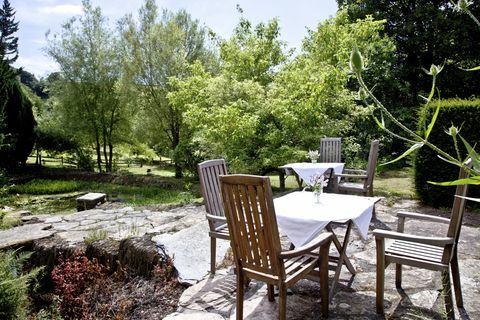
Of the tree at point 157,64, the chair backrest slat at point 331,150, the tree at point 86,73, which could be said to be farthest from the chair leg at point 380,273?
the tree at point 86,73

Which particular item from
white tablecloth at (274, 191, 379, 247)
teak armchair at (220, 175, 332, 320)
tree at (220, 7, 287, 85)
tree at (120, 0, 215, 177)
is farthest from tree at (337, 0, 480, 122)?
teak armchair at (220, 175, 332, 320)

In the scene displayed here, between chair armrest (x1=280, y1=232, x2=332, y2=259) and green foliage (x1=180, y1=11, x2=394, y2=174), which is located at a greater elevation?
green foliage (x1=180, y1=11, x2=394, y2=174)

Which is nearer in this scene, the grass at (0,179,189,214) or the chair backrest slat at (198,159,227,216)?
the chair backrest slat at (198,159,227,216)

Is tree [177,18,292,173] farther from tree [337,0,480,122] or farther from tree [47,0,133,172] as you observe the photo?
tree [47,0,133,172]

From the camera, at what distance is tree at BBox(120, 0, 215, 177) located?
49.8 ft

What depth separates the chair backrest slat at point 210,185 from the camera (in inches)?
141

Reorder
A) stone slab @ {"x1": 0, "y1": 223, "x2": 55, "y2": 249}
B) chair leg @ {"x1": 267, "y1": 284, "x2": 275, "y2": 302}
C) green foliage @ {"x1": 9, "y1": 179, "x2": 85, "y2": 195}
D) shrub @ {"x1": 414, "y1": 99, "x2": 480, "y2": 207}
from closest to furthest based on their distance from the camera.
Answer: chair leg @ {"x1": 267, "y1": 284, "x2": 275, "y2": 302} → stone slab @ {"x1": 0, "y1": 223, "x2": 55, "y2": 249} → shrub @ {"x1": 414, "y1": 99, "x2": 480, "y2": 207} → green foliage @ {"x1": 9, "y1": 179, "x2": 85, "y2": 195}

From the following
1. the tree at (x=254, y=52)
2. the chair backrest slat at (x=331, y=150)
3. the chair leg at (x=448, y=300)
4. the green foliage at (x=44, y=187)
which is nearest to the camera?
the chair leg at (x=448, y=300)

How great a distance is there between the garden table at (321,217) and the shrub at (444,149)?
12.5 feet

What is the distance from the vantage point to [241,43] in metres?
11.5

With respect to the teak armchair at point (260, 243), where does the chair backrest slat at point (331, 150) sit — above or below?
above

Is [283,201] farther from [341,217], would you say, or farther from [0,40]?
[0,40]

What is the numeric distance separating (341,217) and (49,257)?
3927 millimetres

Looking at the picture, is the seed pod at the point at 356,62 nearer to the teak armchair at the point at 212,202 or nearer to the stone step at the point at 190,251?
the teak armchair at the point at 212,202
